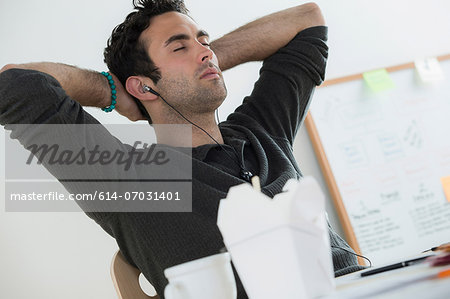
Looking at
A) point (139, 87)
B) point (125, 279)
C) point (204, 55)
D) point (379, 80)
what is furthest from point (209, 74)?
point (379, 80)

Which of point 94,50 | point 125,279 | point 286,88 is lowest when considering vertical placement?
point 125,279

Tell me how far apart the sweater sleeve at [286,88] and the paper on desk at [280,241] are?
92cm

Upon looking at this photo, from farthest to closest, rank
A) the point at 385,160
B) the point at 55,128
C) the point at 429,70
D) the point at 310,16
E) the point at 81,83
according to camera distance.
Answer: the point at 429,70, the point at 385,160, the point at 310,16, the point at 81,83, the point at 55,128

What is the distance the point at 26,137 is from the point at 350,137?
153 centimetres

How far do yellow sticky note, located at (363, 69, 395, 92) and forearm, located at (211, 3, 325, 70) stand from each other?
71 centimetres

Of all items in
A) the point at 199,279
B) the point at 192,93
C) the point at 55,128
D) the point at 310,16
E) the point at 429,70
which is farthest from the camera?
the point at 429,70

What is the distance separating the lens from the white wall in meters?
1.79

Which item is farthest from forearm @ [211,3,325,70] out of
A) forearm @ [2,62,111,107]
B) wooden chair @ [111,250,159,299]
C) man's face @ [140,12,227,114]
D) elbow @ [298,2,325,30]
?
wooden chair @ [111,250,159,299]

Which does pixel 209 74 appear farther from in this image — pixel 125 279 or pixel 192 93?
pixel 125 279

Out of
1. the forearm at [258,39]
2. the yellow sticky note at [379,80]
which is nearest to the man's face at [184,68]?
the forearm at [258,39]

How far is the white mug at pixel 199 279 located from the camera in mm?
613

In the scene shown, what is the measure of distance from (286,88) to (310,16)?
12.3 inches

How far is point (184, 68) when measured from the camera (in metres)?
1.46

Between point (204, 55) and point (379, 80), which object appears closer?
point (204, 55)
